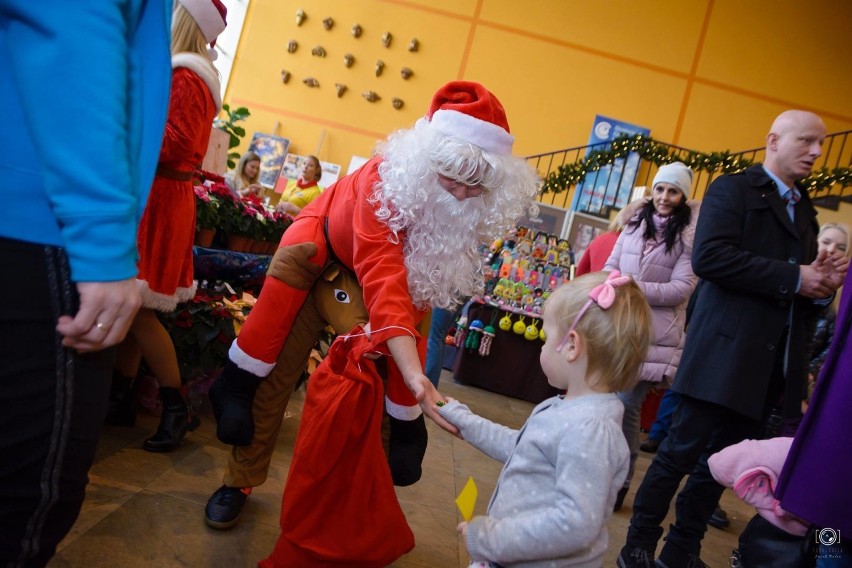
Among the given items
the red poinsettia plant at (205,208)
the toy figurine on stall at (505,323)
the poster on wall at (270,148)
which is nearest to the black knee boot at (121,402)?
the red poinsettia plant at (205,208)

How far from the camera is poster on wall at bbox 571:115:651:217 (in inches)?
351

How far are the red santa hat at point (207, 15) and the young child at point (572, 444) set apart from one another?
159cm

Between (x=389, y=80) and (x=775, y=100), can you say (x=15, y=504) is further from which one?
(x=775, y=100)

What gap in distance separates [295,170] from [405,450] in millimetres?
8006

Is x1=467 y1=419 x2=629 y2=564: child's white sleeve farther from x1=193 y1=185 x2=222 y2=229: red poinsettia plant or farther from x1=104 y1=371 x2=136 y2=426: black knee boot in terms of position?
x1=193 y1=185 x2=222 y2=229: red poinsettia plant

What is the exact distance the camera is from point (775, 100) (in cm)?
951

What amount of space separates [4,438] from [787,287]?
2111 millimetres

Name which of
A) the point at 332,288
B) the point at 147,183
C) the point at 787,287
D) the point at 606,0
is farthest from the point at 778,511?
the point at 606,0

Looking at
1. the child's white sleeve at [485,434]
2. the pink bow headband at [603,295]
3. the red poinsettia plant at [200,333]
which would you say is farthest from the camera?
the red poinsettia plant at [200,333]

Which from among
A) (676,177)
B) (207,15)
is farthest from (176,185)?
(676,177)

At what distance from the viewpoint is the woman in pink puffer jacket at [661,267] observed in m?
3.02

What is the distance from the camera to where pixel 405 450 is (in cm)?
196

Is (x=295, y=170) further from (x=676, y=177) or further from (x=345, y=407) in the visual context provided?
(x=345, y=407)

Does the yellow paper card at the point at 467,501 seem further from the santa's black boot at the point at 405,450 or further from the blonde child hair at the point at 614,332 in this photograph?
the santa's black boot at the point at 405,450
